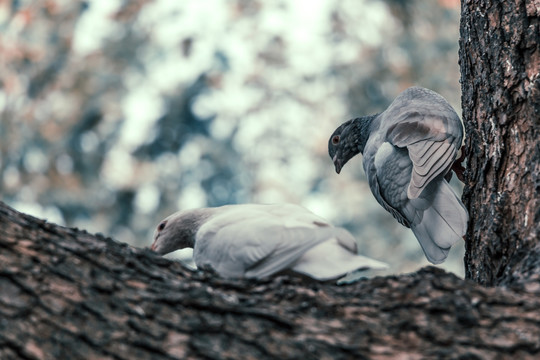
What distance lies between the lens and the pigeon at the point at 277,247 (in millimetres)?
2373

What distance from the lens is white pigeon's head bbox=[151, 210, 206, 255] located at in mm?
3094

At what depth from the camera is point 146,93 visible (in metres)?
8.23

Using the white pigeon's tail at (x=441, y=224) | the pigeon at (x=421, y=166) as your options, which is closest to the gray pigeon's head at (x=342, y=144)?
the pigeon at (x=421, y=166)

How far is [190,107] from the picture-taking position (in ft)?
26.8

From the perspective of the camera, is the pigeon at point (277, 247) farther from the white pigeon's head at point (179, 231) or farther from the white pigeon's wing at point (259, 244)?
the white pigeon's head at point (179, 231)

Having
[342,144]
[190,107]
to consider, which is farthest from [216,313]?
[190,107]

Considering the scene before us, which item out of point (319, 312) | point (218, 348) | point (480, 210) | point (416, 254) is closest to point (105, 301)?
point (218, 348)

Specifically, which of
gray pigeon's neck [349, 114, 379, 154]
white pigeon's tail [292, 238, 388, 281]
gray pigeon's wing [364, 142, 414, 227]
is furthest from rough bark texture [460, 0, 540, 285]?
gray pigeon's neck [349, 114, 379, 154]

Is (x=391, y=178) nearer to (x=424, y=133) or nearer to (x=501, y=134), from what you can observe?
(x=424, y=133)

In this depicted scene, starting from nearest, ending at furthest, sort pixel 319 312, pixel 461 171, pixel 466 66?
1. pixel 319 312
2. pixel 466 66
3. pixel 461 171

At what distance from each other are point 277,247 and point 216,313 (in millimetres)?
472

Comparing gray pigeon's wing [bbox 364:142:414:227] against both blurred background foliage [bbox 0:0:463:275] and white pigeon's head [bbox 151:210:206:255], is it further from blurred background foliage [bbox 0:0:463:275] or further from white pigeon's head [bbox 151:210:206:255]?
blurred background foliage [bbox 0:0:463:275]

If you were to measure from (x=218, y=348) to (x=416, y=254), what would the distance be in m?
6.38

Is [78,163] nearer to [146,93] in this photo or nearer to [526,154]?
[146,93]
